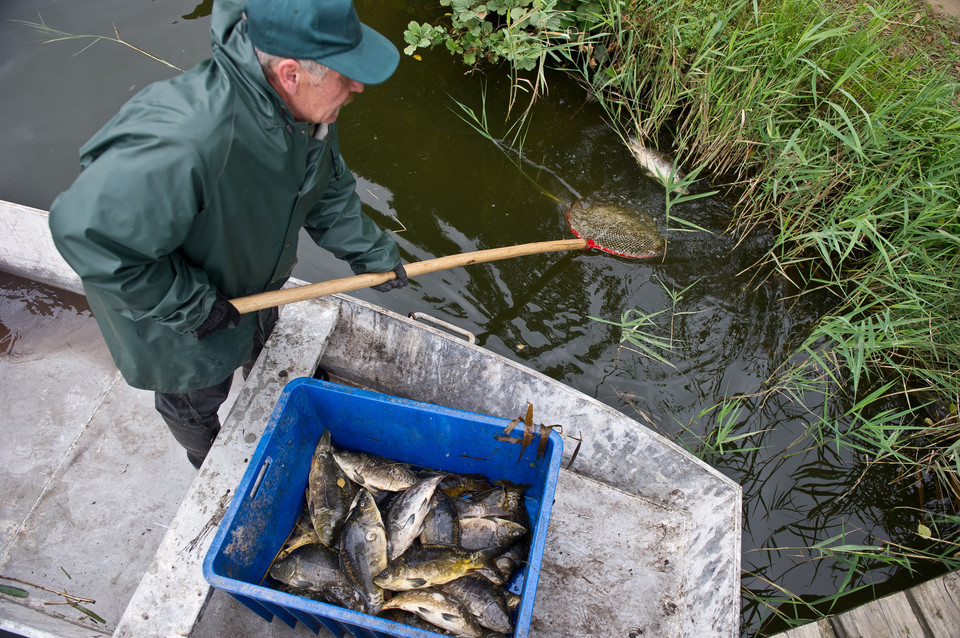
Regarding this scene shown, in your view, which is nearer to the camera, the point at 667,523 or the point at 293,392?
the point at 293,392

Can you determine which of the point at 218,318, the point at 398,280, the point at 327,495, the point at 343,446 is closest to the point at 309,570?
the point at 327,495

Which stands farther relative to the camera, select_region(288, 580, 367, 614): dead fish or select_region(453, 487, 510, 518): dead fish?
select_region(453, 487, 510, 518): dead fish

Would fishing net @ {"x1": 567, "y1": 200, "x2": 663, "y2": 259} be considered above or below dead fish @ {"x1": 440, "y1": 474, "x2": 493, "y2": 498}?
above

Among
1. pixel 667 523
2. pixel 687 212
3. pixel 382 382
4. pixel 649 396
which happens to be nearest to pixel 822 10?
pixel 687 212

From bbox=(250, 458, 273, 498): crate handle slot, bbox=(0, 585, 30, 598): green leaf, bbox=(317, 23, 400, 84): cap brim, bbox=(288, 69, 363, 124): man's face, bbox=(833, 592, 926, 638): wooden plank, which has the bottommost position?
bbox=(0, 585, 30, 598): green leaf

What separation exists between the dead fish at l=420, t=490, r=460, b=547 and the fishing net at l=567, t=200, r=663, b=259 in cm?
242

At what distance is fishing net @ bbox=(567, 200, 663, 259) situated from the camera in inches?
163

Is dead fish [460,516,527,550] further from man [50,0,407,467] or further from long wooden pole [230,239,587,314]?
man [50,0,407,467]

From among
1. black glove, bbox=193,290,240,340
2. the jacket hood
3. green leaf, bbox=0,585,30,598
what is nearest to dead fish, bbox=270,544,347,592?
black glove, bbox=193,290,240,340

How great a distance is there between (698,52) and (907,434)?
9.86ft

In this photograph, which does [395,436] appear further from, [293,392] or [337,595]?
[337,595]

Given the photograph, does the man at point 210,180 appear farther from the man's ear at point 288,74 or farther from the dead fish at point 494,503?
the dead fish at point 494,503

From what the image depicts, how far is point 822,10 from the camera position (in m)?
3.80

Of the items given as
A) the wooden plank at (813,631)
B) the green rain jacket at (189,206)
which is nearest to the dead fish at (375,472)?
the green rain jacket at (189,206)
